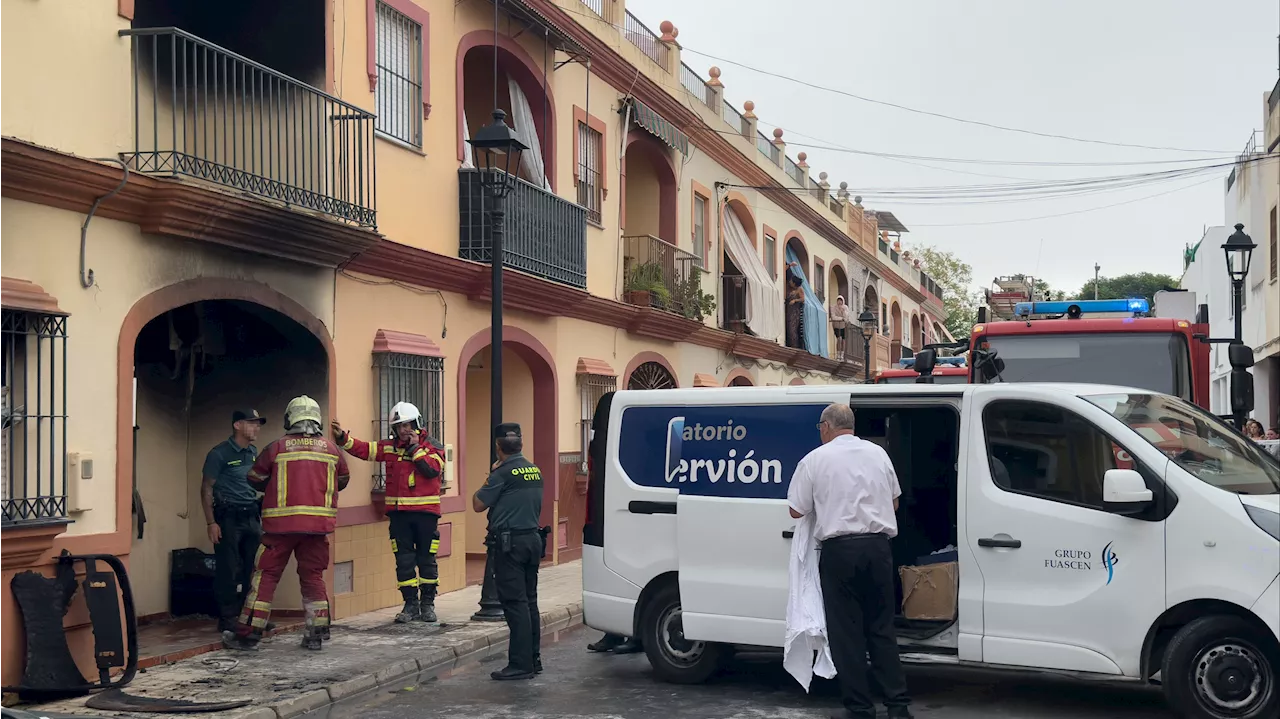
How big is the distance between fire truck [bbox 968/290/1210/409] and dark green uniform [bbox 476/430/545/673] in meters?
4.46

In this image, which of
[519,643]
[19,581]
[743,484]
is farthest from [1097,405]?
[19,581]

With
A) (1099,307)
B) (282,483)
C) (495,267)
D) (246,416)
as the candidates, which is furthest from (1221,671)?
(246,416)

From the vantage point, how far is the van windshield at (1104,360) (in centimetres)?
1202

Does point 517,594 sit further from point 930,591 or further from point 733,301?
point 733,301

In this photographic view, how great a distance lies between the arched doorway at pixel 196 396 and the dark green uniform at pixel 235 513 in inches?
34.2

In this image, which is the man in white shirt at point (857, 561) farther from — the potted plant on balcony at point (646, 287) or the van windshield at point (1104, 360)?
the potted plant on balcony at point (646, 287)

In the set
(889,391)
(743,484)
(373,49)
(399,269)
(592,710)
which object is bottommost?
(592,710)

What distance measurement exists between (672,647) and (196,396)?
Answer: 5.84m

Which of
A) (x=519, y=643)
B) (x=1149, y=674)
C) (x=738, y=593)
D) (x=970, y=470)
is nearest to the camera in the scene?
(x=1149, y=674)

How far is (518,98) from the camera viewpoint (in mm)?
17391

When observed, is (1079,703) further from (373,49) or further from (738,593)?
(373,49)

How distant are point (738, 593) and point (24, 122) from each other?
559 cm

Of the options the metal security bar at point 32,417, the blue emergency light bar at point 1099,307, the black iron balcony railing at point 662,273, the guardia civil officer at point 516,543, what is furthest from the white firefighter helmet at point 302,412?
the black iron balcony railing at point 662,273

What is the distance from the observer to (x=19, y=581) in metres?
8.65
